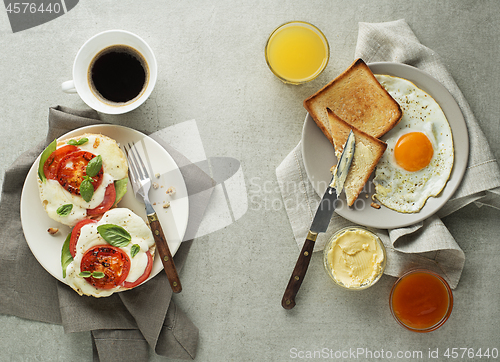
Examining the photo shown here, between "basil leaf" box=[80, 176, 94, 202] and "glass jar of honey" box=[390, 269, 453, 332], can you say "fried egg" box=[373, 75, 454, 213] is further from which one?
"basil leaf" box=[80, 176, 94, 202]

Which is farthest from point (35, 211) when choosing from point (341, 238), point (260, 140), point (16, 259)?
point (341, 238)

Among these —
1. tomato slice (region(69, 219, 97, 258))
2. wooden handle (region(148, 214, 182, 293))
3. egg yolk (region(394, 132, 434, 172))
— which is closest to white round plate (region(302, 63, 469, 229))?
egg yolk (region(394, 132, 434, 172))

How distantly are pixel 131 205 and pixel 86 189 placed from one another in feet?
0.95

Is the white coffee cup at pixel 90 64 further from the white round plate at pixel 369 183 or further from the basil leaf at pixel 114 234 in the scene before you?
the white round plate at pixel 369 183

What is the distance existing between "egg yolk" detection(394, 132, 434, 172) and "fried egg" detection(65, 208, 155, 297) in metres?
1.45

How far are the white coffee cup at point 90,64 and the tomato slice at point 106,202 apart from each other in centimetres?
40

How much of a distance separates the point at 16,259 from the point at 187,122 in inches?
49.3

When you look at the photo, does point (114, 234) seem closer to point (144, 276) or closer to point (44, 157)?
point (144, 276)

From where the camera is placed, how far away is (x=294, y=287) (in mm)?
1972

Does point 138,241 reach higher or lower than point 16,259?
higher

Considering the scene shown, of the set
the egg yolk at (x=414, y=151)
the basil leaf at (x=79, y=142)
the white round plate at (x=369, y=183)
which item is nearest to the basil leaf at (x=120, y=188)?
the basil leaf at (x=79, y=142)

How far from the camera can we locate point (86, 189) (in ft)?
5.66

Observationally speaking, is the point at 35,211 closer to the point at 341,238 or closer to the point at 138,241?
the point at 138,241

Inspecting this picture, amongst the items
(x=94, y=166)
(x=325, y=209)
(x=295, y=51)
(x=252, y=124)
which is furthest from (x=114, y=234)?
(x=295, y=51)
